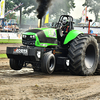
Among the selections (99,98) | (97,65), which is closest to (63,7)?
(97,65)

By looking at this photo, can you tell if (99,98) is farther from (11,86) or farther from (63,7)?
(63,7)

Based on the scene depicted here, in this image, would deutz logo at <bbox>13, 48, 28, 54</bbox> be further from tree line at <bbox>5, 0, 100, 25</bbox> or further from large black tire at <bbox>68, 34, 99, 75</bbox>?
tree line at <bbox>5, 0, 100, 25</bbox>

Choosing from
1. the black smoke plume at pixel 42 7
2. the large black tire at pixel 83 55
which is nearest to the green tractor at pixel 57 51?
the large black tire at pixel 83 55

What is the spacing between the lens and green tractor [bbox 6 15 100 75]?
6922 mm

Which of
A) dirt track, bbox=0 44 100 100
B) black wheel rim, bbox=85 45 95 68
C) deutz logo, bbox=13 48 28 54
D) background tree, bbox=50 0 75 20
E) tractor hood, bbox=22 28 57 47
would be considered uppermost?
background tree, bbox=50 0 75 20

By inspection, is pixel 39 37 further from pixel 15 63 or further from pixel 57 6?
pixel 57 6

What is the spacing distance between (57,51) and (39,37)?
0.80m

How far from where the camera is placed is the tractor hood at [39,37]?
7191mm

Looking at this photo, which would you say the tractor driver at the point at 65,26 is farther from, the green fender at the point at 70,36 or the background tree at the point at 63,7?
the background tree at the point at 63,7

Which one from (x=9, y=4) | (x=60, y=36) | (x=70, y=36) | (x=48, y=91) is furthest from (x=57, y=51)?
(x=9, y=4)

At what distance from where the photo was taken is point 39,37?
23.7 ft

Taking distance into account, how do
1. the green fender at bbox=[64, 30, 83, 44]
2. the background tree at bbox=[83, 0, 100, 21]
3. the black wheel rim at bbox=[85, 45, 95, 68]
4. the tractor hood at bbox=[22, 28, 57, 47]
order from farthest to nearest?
the background tree at bbox=[83, 0, 100, 21] → the black wheel rim at bbox=[85, 45, 95, 68] → the green fender at bbox=[64, 30, 83, 44] → the tractor hood at bbox=[22, 28, 57, 47]

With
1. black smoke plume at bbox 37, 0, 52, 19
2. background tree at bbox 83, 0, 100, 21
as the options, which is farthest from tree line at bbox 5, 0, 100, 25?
black smoke plume at bbox 37, 0, 52, 19

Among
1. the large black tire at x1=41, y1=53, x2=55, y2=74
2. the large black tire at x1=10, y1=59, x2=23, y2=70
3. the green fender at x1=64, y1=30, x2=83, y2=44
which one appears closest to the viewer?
the large black tire at x1=41, y1=53, x2=55, y2=74
